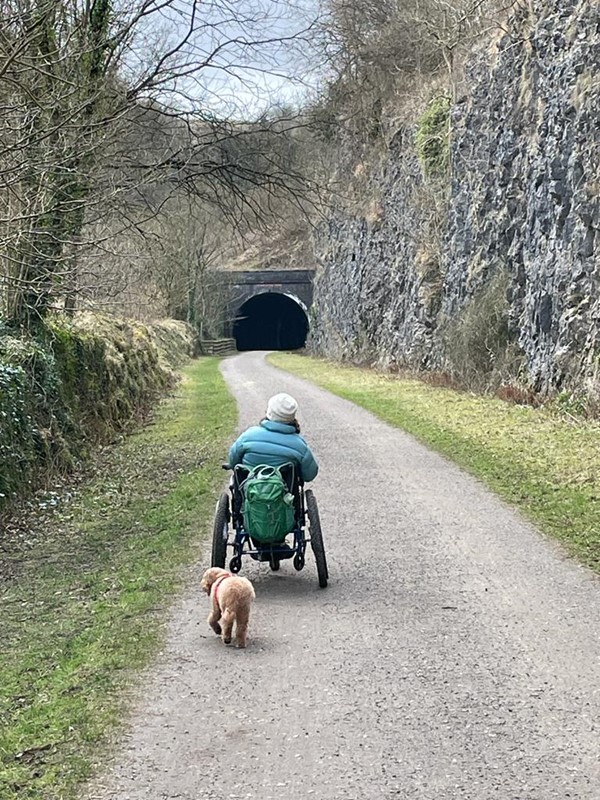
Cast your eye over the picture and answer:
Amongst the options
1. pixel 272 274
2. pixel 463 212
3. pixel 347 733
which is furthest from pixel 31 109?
pixel 272 274

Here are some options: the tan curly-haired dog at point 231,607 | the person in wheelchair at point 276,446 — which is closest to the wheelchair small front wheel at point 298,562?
the person in wheelchair at point 276,446

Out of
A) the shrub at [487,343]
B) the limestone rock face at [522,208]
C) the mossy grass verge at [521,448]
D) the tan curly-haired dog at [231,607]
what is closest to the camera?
the tan curly-haired dog at [231,607]

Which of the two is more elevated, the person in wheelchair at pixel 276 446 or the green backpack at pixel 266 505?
the person in wheelchair at pixel 276 446

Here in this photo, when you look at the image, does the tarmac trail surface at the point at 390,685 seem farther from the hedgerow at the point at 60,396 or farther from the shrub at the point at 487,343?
the shrub at the point at 487,343

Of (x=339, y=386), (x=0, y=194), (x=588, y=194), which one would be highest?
(x=588, y=194)

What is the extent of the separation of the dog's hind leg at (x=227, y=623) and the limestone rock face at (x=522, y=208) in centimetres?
1325

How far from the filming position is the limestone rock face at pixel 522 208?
62.4ft

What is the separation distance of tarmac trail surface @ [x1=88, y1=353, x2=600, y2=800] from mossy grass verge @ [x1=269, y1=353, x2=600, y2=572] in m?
0.76

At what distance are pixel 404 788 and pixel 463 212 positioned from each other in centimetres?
2540

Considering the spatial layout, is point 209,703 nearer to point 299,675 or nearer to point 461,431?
point 299,675

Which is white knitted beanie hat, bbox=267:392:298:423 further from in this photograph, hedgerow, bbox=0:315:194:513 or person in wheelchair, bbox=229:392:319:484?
hedgerow, bbox=0:315:194:513

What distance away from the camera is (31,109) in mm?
8680

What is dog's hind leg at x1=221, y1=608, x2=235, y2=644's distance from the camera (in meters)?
5.80

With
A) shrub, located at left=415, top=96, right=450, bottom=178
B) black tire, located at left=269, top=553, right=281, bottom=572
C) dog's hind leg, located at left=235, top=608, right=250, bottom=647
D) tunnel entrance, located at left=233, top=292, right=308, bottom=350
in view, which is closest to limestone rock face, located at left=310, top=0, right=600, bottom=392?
shrub, located at left=415, top=96, right=450, bottom=178
